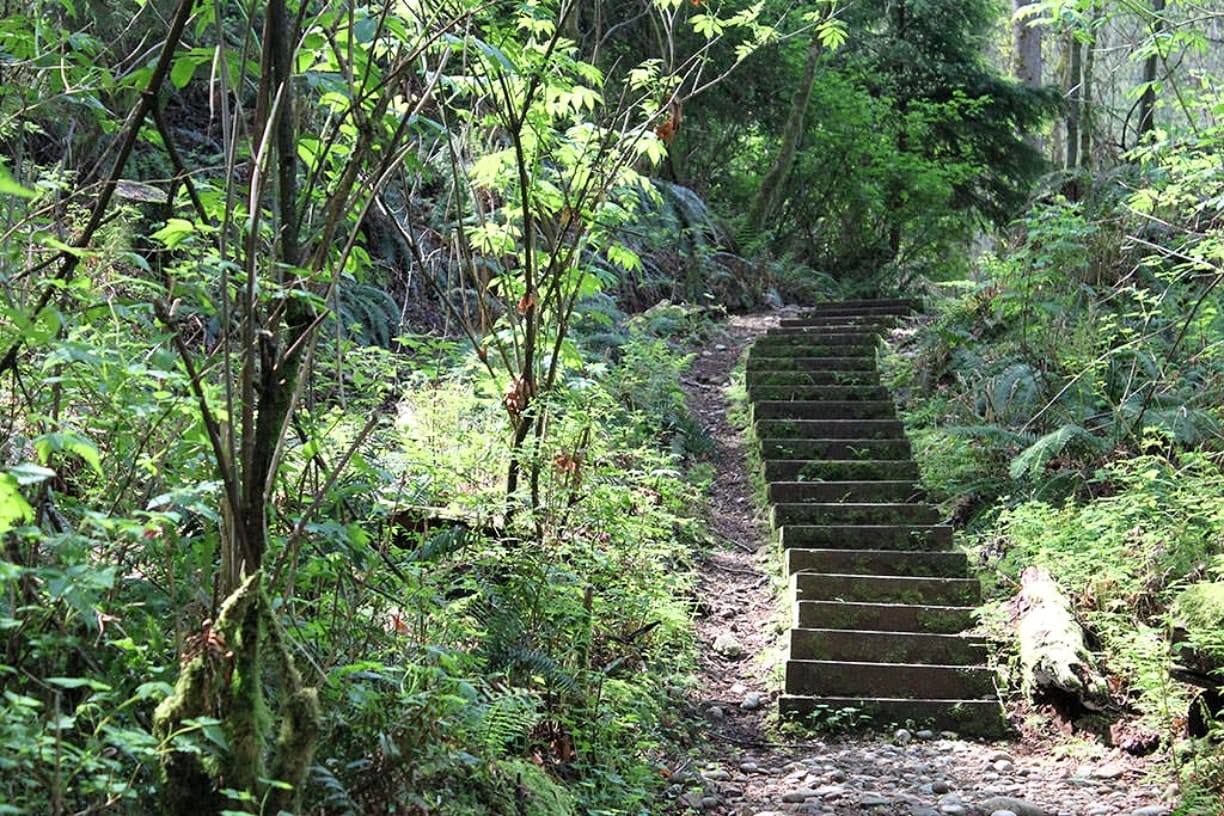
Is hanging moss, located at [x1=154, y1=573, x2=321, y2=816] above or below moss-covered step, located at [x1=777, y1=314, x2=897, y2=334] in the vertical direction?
below

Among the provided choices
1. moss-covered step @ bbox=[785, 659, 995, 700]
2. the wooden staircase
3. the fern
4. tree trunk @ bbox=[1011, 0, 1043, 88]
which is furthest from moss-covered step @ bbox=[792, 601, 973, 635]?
tree trunk @ bbox=[1011, 0, 1043, 88]

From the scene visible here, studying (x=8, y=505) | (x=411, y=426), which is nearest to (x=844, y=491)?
(x=411, y=426)

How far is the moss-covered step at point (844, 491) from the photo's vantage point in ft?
28.8

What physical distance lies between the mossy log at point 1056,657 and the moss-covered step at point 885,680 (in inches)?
11.7

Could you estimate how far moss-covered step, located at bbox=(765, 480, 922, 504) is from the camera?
8.79 meters

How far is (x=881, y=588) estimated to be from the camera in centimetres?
709

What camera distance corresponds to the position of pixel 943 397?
410 inches

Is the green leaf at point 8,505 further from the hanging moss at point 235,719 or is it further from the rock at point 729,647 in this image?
the rock at point 729,647

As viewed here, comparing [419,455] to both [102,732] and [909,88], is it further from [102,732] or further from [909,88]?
[909,88]

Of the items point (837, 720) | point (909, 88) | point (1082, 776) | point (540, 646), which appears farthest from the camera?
point (909, 88)

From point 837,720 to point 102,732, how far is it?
4234 mm

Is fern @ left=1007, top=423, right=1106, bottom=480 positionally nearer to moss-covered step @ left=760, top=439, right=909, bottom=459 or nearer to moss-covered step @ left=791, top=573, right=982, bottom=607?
moss-covered step @ left=791, top=573, right=982, bottom=607

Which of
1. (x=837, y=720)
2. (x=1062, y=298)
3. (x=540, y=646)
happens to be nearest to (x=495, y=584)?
(x=540, y=646)

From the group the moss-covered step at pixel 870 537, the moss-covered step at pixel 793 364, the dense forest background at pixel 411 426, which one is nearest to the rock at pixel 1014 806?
the dense forest background at pixel 411 426
